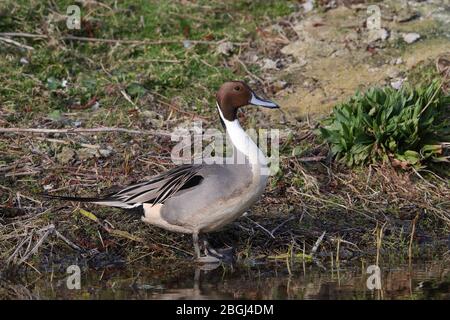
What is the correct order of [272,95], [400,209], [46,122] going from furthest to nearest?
[272,95] < [46,122] < [400,209]

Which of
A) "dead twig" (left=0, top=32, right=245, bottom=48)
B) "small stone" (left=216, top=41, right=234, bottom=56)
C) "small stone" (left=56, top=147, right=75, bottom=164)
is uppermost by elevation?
"dead twig" (left=0, top=32, right=245, bottom=48)

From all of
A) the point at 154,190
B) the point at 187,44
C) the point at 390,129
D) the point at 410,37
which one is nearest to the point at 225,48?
the point at 187,44

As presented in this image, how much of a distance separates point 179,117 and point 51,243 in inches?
85.7

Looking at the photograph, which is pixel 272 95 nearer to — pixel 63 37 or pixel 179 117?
pixel 179 117

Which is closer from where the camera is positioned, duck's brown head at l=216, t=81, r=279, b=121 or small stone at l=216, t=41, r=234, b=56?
duck's brown head at l=216, t=81, r=279, b=121

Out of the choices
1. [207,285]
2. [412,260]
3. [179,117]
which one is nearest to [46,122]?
[179,117]

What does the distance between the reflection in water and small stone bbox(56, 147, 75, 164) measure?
4.87 feet

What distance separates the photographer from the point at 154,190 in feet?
20.2

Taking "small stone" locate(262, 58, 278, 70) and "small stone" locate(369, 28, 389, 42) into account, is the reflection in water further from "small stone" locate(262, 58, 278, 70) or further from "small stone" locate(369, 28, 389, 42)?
"small stone" locate(369, 28, 389, 42)

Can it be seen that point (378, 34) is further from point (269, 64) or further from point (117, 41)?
point (117, 41)

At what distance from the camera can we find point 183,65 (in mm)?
8711

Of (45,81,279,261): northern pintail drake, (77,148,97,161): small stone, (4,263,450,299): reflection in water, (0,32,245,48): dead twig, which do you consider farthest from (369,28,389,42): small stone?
(4,263,450,299): reflection in water

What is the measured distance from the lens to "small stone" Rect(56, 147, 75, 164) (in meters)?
7.19

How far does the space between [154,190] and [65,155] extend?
131cm
